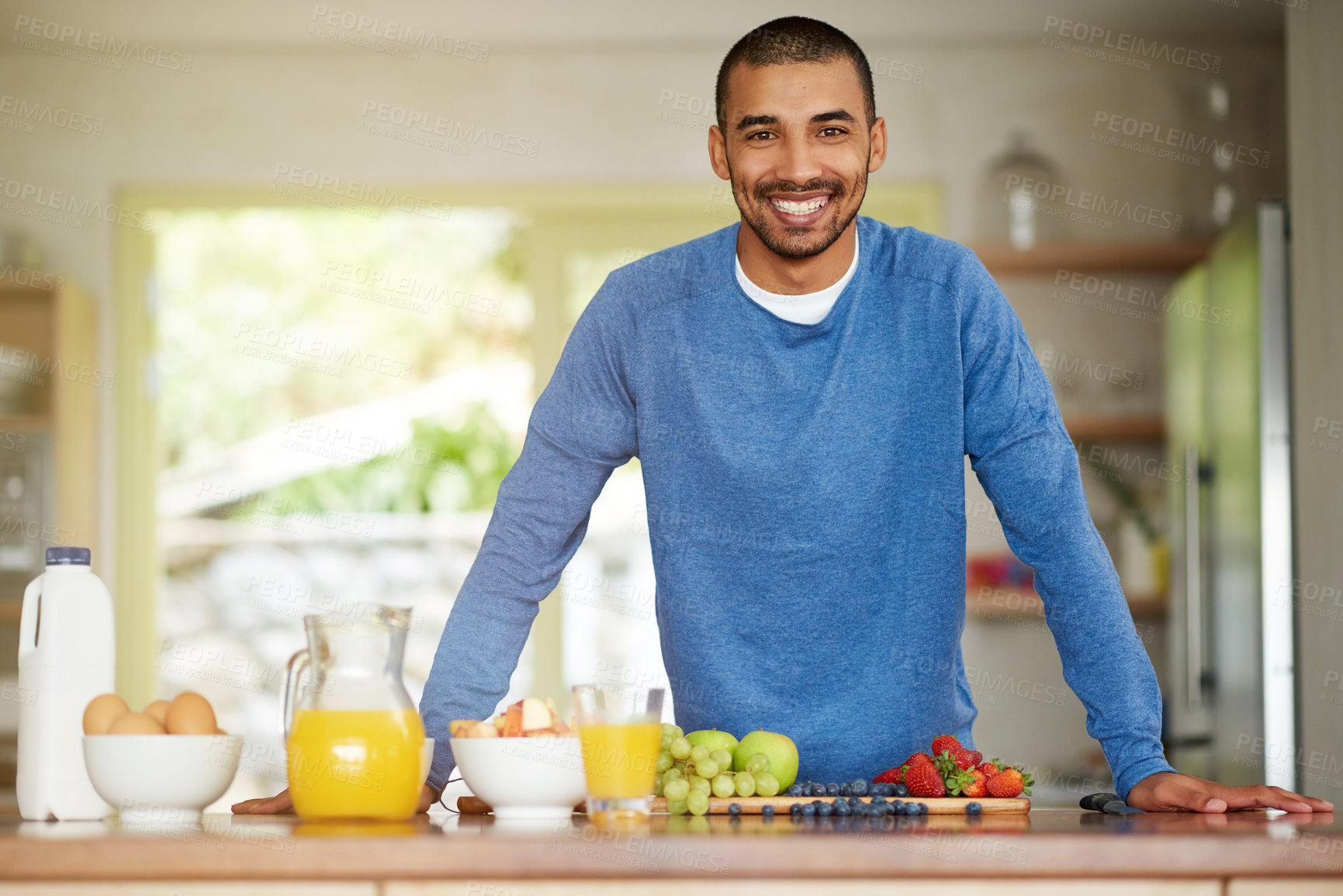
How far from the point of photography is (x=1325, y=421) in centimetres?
298

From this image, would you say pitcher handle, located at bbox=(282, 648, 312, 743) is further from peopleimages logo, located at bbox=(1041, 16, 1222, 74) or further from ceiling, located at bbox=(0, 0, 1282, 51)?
peopleimages logo, located at bbox=(1041, 16, 1222, 74)

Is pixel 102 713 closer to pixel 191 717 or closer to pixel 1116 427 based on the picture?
pixel 191 717

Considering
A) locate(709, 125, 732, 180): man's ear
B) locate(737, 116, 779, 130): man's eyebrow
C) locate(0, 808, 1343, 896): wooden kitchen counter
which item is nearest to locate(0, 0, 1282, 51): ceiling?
locate(709, 125, 732, 180): man's ear

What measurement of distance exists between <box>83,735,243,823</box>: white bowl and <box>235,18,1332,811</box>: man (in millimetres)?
388

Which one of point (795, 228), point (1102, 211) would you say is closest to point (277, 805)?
point (795, 228)

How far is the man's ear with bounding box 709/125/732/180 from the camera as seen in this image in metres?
1.74

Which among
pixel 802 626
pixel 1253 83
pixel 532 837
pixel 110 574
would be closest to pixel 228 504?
pixel 110 574

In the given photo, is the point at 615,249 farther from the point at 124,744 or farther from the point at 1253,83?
the point at 124,744

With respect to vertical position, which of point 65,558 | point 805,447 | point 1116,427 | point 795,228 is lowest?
point 65,558

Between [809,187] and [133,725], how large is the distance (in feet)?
3.17

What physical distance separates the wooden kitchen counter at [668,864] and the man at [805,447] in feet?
1.77

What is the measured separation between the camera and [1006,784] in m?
1.32

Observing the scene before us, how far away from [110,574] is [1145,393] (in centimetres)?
330

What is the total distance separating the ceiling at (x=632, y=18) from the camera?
397cm
